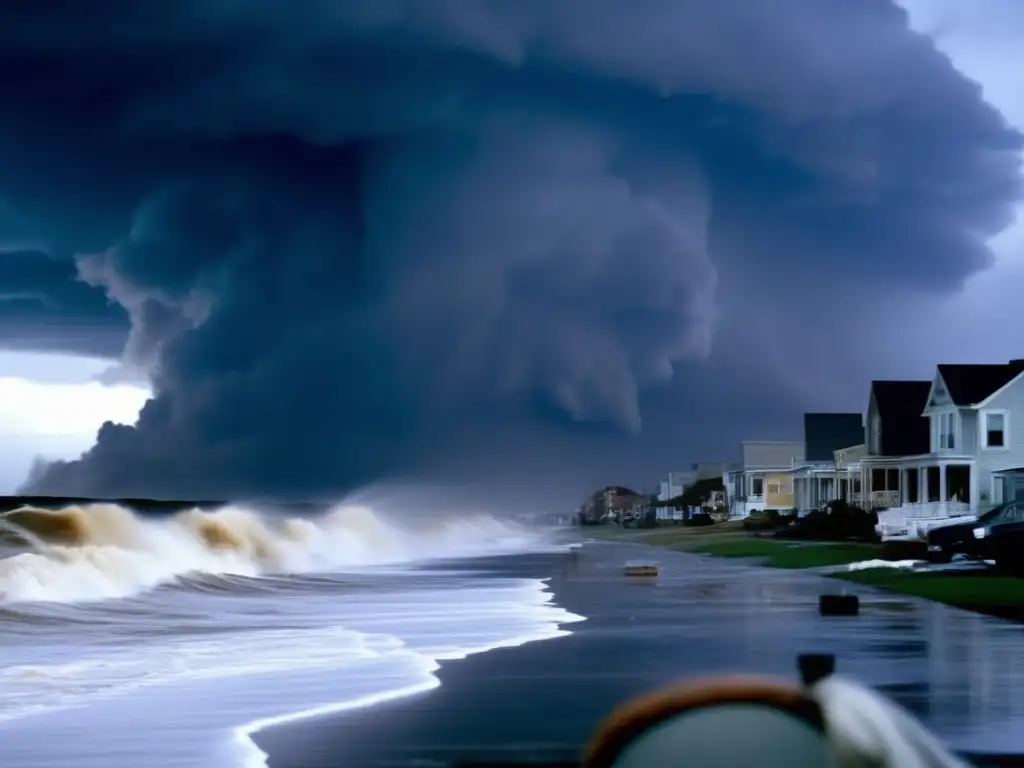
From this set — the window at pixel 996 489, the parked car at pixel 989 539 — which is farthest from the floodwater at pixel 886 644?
the window at pixel 996 489

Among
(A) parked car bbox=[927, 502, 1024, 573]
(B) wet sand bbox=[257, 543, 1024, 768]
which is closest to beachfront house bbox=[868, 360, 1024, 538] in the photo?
(A) parked car bbox=[927, 502, 1024, 573]

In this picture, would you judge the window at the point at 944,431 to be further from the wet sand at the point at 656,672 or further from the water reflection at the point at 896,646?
the wet sand at the point at 656,672

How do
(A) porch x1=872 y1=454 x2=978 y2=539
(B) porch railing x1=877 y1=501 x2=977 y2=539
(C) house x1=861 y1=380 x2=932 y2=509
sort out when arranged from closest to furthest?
(B) porch railing x1=877 y1=501 x2=977 y2=539
(A) porch x1=872 y1=454 x2=978 y2=539
(C) house x1=861 y1=380 x2=932 y2=509

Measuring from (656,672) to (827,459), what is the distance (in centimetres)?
7875

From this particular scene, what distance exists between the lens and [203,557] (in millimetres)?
57312

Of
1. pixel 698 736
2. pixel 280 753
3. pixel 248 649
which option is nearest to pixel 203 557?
pixel 248 649

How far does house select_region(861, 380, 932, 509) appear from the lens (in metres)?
69.6

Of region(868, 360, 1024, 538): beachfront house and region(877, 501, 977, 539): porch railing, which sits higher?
region(868, 360, 1024, 538): beachfront house

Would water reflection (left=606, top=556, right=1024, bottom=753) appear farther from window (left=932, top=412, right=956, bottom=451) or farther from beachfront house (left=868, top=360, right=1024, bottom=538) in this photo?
window (left=932, top=412, right=956, bottom=451)

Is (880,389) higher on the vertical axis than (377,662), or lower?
higher

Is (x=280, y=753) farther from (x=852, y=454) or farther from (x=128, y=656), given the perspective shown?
(x=852, y=454)

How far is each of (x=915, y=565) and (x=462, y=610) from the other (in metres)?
13.8

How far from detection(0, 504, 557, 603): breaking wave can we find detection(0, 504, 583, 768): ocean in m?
0.17

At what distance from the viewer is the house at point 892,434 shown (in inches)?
A: 2739
